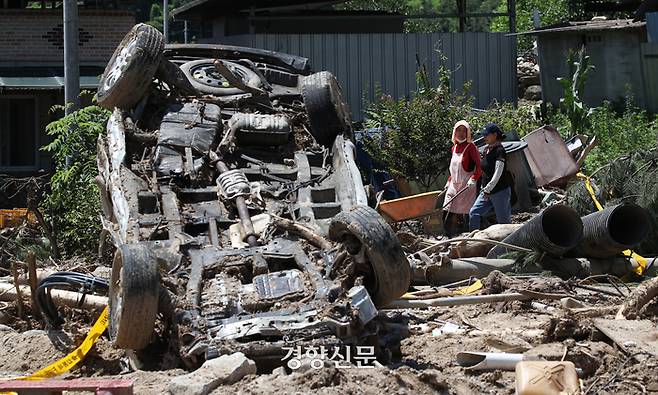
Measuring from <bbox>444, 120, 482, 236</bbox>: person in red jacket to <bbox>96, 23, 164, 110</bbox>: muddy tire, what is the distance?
10.9 feet

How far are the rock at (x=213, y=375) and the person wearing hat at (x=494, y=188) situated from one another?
5613mm

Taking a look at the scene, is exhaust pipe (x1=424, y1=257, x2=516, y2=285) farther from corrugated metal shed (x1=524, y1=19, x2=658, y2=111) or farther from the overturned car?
corrugated metal shed (x1=524, y1=19, x2=658, y2=111)

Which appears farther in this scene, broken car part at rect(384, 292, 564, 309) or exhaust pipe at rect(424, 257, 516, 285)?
exhaust pipe at rect(424, 257, 516, 285)

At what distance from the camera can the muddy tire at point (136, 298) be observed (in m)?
8.11

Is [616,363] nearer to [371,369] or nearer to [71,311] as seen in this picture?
[371,369]

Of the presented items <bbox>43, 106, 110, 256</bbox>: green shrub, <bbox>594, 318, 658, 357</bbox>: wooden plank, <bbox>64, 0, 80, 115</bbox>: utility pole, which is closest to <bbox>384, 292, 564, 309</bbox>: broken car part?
<bbox>594, 318, 658, 357</bbox>: wooden plank

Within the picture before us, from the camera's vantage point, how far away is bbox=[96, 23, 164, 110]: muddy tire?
37.9 ft

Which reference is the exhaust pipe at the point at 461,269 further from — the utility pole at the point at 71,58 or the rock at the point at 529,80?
the rock at the point at 529,80

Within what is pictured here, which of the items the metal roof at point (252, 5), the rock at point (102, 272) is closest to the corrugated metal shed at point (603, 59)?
the metal roof at point (252, 5)

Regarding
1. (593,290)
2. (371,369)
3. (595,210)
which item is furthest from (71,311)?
(595,210)

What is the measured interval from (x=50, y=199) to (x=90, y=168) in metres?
0.62

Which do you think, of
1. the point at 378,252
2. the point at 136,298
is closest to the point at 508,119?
the point at 378,252

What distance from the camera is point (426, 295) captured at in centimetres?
1051

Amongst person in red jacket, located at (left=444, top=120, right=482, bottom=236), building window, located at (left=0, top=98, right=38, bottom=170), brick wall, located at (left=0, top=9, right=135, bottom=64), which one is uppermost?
brick wall, located at (left=0, top=9, right=135, bottom=64)
